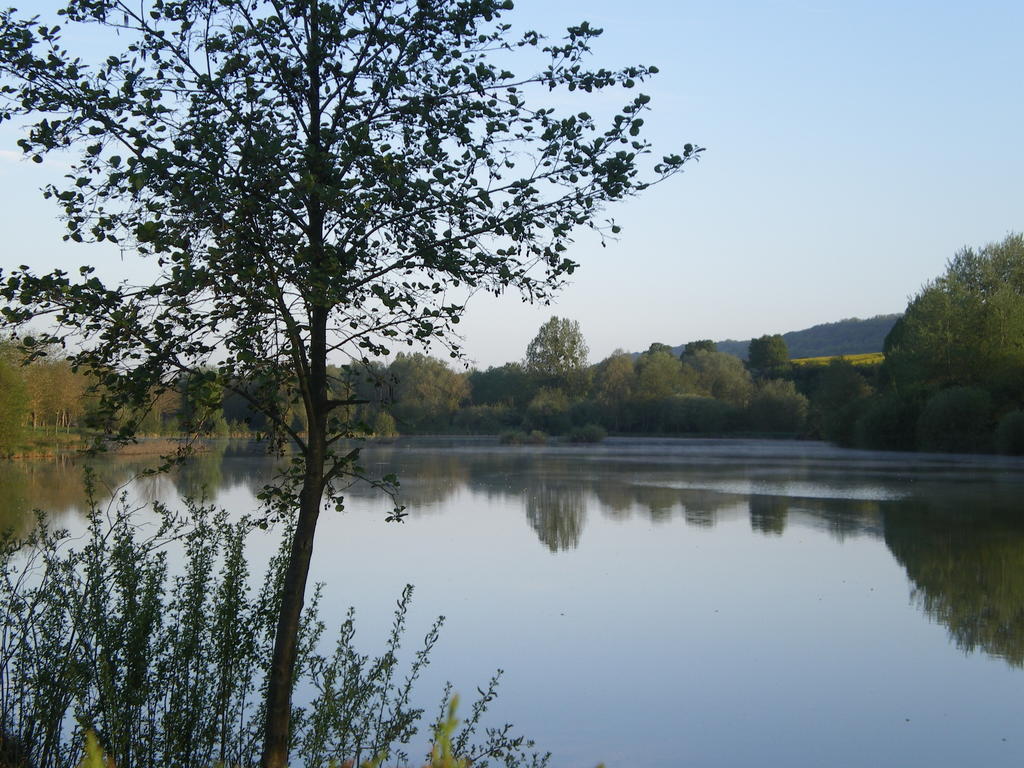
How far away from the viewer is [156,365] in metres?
3.50

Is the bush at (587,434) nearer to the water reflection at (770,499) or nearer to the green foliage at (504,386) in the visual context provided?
the green foliage at (504,386)

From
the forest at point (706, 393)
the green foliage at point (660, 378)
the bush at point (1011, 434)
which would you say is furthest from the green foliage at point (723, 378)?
the bush at point (1011, 434)

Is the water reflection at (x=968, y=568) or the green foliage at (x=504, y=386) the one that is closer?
the water reflection at (x=968, y=568)

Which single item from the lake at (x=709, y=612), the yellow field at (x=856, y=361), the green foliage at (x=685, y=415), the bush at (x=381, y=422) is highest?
the yellow field at (x=856, y=361)

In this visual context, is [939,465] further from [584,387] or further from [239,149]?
[584,387]

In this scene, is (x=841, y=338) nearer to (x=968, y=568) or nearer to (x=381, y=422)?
(x=381, y=422)

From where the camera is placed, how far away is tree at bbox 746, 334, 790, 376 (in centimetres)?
9319

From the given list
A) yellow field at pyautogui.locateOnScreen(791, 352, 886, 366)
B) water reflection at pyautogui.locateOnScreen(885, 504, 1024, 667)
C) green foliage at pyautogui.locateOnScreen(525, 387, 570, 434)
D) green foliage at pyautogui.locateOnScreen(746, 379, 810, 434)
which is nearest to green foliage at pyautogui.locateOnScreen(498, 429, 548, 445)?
green foliage at pyautogui.locateOnScreen(525, 387, 570, 434)

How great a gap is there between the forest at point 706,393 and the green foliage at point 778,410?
0.09 meters

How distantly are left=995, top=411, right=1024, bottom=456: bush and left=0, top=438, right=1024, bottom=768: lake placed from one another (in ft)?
58.0

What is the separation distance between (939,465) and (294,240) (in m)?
33.7

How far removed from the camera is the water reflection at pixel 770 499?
1076 centimetres

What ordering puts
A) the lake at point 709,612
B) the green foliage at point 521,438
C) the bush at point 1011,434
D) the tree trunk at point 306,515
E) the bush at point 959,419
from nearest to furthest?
the tree trunk at point 306,515, the lake at point 709,612, the bush at point 1011,434, the bush at point 959,419, the green foliage at point 521,438

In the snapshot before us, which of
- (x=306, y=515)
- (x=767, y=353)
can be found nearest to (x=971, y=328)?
(x=306, y=515)
